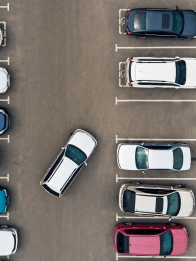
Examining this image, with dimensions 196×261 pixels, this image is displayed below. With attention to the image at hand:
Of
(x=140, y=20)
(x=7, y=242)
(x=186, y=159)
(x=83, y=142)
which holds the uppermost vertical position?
(x=140, y=20)

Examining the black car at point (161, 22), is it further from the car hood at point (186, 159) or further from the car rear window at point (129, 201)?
the car rear window at point (129, 201)

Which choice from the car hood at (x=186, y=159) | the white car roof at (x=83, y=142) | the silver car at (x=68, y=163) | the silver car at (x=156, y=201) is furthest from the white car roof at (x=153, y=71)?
the silver car at (x=156, y=201)

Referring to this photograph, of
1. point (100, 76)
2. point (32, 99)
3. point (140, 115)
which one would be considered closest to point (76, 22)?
point (100, 76)

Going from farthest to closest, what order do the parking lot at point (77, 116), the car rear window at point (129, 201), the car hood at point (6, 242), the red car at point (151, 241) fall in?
the parking lot at point (77, 116) < the car hood at point (6, 242) < the car rear window at point (129, 201) < the red car at point (151, 241)

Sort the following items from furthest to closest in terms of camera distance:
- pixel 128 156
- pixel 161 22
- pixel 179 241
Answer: pixel 128 156
pixel 179 241
pixel 161 22

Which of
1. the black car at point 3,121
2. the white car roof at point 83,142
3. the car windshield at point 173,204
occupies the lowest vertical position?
the car windshield at point 173,204

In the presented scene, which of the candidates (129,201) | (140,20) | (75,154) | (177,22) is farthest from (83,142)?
(177,22)

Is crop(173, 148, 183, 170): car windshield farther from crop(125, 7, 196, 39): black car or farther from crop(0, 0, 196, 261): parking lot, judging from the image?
crop(125, 7, 196, 39): black car

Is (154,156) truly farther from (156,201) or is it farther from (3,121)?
(3,121)
